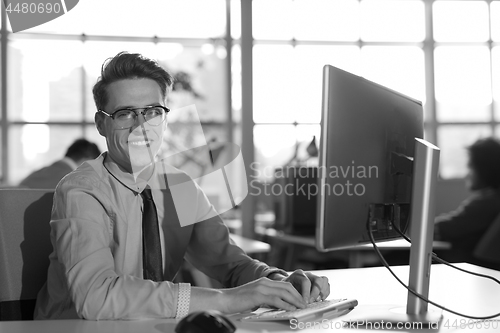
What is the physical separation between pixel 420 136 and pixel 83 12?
5336 mm

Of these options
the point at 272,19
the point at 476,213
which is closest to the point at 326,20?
the point at 272,19

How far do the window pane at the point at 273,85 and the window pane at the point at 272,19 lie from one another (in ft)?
0.53

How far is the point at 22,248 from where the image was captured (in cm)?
148

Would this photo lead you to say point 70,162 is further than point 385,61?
No

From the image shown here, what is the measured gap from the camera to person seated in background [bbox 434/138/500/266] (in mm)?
3320

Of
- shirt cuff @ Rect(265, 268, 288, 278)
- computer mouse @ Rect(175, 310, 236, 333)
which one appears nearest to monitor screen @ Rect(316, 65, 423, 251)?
computer mouse @ Rect(175, 310, 236, 333)

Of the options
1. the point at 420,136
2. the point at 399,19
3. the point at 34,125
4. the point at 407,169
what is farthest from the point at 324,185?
the point at 399,19

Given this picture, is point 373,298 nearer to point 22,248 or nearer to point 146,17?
point 22,248

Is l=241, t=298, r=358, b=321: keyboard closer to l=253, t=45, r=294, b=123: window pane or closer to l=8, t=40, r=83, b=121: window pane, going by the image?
l=253, t=45, r=294, b=123: window pane

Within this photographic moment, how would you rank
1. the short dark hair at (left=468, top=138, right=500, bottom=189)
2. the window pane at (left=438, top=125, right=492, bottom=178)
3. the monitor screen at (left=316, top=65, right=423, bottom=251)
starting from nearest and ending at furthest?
the monitor screen at (left=316, top=65, right=423, bottom=251) < the short dark hair at (left=468, top=138, right=500, bottom=189) < the window pane at (left=438, top=125, right=492, bottom=178)

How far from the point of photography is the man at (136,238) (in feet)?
3.76

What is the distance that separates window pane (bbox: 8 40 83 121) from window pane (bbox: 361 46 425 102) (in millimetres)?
3330

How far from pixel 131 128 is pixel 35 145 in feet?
15.9

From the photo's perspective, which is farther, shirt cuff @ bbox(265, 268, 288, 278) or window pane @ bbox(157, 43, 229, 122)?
window pane @ bbox(157, 43, 229, 122)
